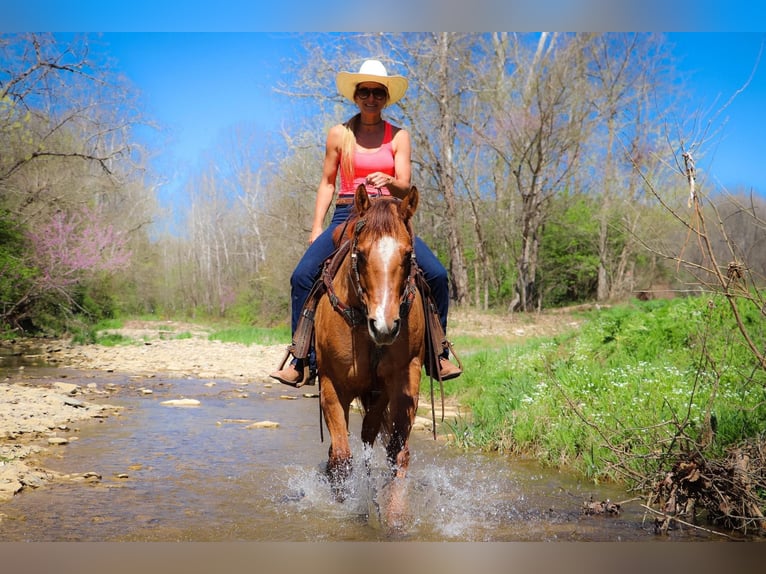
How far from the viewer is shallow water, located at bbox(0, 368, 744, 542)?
3.75 metres

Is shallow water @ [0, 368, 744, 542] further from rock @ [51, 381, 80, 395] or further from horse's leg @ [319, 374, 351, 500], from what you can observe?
rock @ [51, 381, 80, 395]

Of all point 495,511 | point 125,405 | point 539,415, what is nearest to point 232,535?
point 495,511

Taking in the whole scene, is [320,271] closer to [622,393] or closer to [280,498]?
[280,498]

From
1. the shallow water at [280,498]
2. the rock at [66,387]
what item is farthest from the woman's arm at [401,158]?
the rock at [66,387]

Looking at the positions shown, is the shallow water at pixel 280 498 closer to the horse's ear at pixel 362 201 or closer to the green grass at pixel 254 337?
the horse's ear at pixel 362 201

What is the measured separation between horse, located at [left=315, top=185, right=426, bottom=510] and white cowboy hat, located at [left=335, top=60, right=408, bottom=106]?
924 mm

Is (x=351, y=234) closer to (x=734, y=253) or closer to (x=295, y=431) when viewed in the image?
(x=734, y=253)

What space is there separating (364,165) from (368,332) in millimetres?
1106

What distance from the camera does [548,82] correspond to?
17.5 meters

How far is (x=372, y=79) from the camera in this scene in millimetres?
4188

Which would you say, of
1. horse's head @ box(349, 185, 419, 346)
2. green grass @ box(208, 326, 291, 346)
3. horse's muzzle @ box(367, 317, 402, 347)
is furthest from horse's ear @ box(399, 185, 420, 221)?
green grass @ box(208, 326, 291, 346)

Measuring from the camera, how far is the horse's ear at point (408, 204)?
345cm

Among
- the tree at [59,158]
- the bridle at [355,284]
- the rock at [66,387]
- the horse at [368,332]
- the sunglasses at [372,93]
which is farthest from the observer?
the tree at [59,158]
